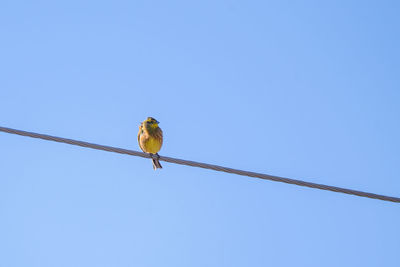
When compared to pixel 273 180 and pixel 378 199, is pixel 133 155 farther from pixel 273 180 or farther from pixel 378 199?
pixel 378 199

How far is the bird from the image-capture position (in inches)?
375

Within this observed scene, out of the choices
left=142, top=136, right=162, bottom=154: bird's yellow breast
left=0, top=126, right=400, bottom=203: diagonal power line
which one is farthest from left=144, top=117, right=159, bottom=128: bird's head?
left=0, top=126, right=400, bottom=203: diagonal power line

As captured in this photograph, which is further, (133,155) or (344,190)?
(133,155)

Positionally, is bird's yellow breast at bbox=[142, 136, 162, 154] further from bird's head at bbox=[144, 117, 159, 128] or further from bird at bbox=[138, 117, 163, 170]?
bird's head at bbox=[144, 117, 159, 128]

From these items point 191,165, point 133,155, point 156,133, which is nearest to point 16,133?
point 133,155

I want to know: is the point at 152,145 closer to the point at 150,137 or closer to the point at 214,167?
the point at 150,137

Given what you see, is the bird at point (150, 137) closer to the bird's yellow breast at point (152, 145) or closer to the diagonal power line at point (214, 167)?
the bird's yellow breast at point (152, 145)

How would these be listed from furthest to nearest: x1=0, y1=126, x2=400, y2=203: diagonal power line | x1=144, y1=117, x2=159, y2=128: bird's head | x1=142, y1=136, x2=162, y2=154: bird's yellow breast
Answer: x1=144, y1=117, x2=159, y2=128: bird's head, x1=142, y1=136, x2=162, y2=154: bird's yellow breast, x1=0, y1=126, x2=400, y2=203: diagonal power line

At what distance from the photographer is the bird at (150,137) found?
31.3ft

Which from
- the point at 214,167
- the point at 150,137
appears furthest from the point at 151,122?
the point at 214,167

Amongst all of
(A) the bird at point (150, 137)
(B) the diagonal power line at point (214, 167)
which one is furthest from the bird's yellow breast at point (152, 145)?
(B) the diagonal power line at point (214, 167)

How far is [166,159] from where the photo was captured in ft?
19.4

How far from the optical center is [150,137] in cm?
952

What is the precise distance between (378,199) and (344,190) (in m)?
0.32
